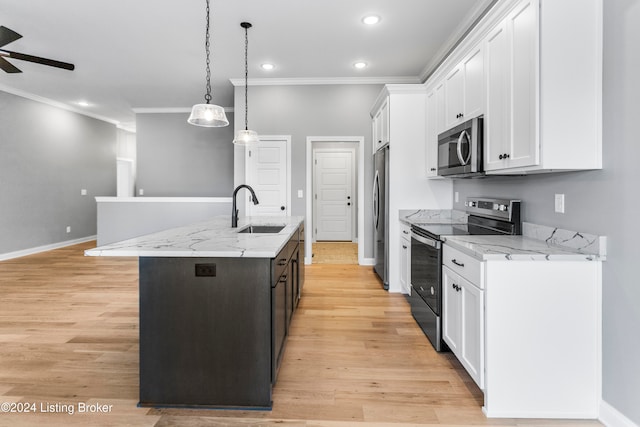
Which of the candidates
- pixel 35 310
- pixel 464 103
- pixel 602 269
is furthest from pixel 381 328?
pixel 35 310

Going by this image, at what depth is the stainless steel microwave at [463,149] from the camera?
252cm

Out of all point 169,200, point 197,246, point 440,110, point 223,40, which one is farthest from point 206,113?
point 169,200

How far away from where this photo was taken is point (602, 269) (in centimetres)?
175

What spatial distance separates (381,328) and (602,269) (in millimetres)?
1654

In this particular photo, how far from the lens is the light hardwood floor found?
70.7 inches

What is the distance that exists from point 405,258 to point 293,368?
73.6 inches

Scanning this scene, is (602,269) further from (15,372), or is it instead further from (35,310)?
(35,310)

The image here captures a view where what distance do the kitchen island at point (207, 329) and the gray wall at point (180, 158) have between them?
5.71m

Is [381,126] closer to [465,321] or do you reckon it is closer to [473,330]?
[465,321]

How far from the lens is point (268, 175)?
547 centimetres

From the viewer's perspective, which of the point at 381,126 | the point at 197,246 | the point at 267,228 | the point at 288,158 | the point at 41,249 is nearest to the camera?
the point at 197,246

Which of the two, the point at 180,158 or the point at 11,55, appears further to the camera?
the point at 180,158

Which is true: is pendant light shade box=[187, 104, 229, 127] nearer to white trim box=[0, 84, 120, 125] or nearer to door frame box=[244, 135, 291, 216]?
door frame box=[244, 135, 291, 216]

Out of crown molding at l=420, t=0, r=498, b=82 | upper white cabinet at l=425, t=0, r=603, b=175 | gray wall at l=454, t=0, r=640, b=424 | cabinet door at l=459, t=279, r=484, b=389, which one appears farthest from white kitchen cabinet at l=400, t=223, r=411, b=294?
crown molding at l=420, t=0, r=498, b=82
